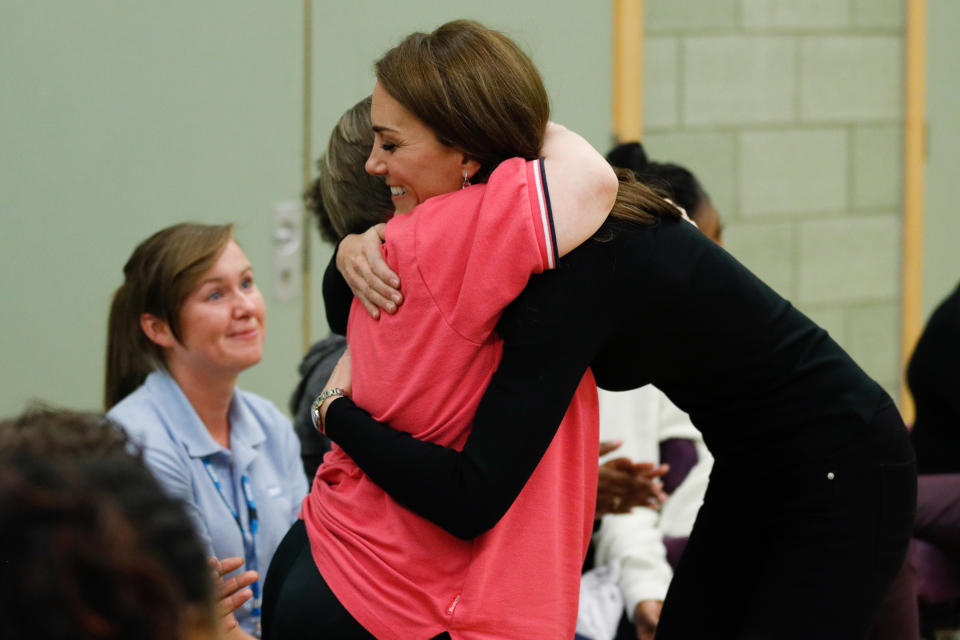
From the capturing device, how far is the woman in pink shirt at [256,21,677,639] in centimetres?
139

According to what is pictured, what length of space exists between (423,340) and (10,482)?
705mm

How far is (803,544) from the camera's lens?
5.11ft

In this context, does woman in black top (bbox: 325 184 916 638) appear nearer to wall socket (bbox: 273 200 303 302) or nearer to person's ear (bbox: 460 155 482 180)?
person's ear (bbox: 460 155 482 180)

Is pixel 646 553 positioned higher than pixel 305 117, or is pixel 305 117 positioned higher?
pixel 305 117

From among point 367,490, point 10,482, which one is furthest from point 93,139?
point 10,482

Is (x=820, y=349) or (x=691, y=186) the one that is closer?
(x=820, y=349)

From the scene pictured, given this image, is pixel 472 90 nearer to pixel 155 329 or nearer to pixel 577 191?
pixel 577 191

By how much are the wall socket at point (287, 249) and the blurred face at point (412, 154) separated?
2.03 metres

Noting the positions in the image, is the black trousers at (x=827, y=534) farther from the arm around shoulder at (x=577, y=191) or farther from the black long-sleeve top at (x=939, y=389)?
the black long-sleeve top at (x=939, y=389)

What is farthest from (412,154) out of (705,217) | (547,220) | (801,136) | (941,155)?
(941,155)

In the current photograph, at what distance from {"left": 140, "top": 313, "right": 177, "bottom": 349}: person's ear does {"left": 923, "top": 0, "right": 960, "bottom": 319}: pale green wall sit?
328 centimetres

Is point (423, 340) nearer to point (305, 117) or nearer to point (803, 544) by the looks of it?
point (803, 544)

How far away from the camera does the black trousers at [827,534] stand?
5.04ft

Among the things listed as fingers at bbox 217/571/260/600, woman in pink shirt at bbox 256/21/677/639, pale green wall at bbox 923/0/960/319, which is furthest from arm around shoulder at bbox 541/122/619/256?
pale green wall at bbox 923/0/960/319
